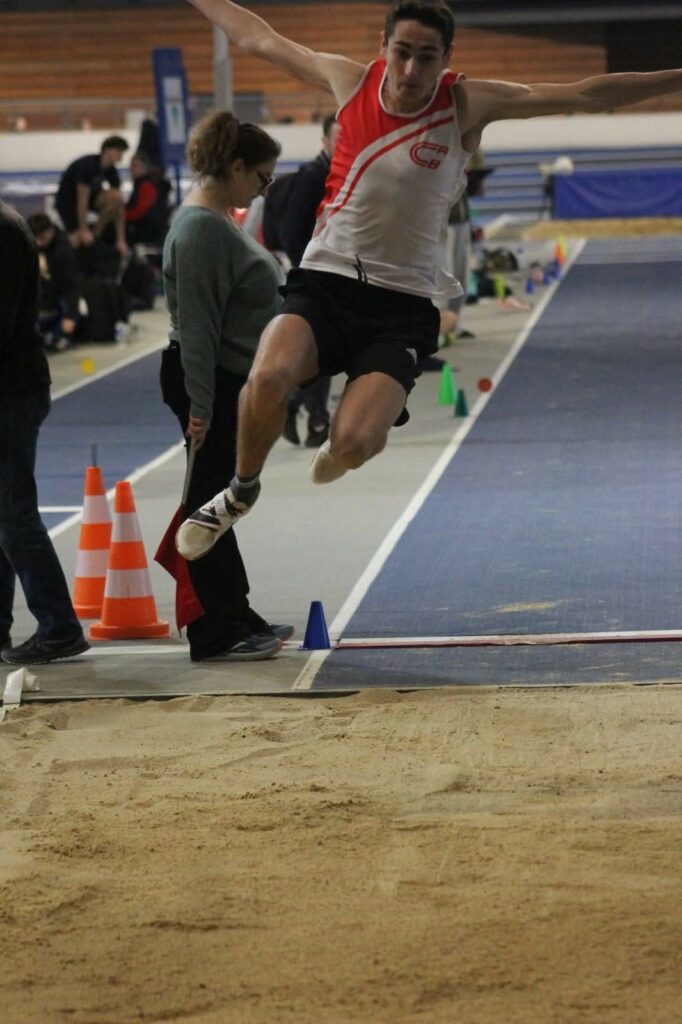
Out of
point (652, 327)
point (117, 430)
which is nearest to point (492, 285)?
point (652, 327)

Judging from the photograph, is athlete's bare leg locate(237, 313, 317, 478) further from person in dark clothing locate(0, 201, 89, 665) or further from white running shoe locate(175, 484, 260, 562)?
person in dark clothing locate(0, 201, 89, 665)

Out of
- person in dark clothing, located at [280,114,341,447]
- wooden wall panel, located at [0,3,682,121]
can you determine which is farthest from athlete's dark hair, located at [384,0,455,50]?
wooden wall panel, located at [0,3,682,121]

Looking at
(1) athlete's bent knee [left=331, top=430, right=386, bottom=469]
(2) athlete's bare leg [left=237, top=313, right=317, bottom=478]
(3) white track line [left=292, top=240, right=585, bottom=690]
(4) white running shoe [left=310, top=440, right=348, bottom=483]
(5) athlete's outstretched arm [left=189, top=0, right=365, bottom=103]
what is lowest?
(3) white track line [left=292, top=240, right=585, bottom=690]

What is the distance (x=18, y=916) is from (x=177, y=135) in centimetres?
1987

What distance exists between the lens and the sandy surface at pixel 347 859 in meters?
4.04

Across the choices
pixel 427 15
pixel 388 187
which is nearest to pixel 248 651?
pixel 388 187

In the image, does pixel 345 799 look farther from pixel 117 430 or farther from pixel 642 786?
pixel 117 430

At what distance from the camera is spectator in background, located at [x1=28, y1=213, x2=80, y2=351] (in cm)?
1733

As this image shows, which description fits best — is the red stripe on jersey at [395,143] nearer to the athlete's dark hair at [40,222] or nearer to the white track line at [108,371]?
the white track line at [108,371]

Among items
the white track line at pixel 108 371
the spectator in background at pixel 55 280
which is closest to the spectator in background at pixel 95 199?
the spectator in background at pixel 55 280

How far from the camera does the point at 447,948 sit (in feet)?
14.0

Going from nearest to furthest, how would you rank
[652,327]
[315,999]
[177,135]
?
[315,999] → [652,327] → [177,135]

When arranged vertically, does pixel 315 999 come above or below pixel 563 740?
above

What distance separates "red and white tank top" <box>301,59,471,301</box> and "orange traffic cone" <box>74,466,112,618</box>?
255cm
